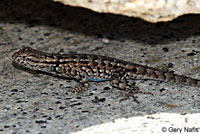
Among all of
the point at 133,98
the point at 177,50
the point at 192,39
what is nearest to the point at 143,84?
the point at 133,98

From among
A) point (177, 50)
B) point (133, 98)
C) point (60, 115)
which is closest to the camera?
point (60, 115)

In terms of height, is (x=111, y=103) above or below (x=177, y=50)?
below

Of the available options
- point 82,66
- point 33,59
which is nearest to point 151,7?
point 82,66

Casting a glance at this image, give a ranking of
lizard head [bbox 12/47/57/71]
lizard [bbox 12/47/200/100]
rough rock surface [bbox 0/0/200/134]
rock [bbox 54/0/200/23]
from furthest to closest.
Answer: lizard head [bbox 12/47/57/71] < lizard [bbox 12/47/200/100] < rough rock surface [bbox 0/0/200/134] < rock [bbox 54/0/200/23]

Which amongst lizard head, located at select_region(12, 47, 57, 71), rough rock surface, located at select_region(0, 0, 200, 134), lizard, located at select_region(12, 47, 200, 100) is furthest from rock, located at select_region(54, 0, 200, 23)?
lizard head, located at select_region(12, 47, 57, 71)

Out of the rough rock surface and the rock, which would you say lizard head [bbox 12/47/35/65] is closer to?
the rough rock surface

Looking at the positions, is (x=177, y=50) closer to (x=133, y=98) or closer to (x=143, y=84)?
(x=143, y=84)

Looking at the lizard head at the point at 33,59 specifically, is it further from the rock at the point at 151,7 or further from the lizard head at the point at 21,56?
the rock at the point at 151,7

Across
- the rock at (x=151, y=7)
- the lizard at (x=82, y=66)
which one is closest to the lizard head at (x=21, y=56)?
the lizard at (x=82, y=66)
